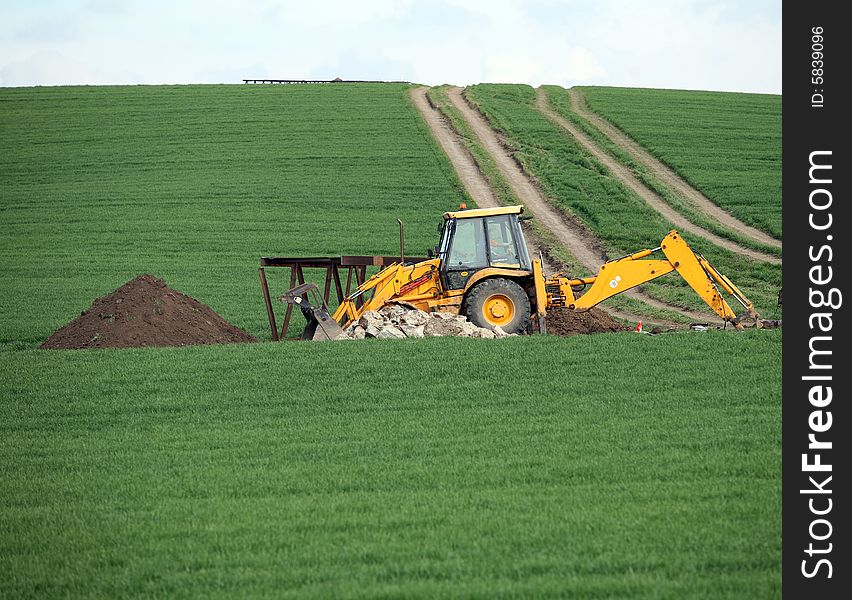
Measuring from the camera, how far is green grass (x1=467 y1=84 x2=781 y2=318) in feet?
98.4

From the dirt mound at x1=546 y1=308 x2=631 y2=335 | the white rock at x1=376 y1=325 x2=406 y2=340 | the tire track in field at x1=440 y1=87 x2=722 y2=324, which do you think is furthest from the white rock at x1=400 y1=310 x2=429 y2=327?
the tire track in field at x1=440 y1=87 x2=722 y2=324

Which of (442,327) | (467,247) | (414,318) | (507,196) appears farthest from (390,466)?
(507,196)

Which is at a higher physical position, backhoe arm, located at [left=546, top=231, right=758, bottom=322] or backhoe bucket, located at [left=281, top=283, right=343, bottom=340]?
backhoe arm, located at [left=546, top=231, right=758, bottom=322]

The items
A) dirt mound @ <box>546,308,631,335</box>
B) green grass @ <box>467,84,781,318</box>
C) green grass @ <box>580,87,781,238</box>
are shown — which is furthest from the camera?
green grass @ <box>580,87,781,238</box>

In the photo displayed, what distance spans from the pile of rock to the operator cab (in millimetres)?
965

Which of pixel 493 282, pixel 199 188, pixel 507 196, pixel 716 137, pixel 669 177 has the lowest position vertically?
pixel 493 282

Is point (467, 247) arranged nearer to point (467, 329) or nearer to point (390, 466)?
point (467, 329)

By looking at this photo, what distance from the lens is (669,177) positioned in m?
45.9

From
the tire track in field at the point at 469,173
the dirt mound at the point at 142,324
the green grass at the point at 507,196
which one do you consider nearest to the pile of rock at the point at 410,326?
the dirt mound at the point at 142,324

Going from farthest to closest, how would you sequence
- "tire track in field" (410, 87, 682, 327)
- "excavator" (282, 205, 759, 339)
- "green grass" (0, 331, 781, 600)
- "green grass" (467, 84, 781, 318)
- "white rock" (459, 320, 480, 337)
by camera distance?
"green grass" (467, 84, 781, 318) < "tire track in field" (410, 87, 682, 327) < "excavator" (282, 205, 759, 339) < "white rock" (459, 320, 480, 337) < "green grass" (0, 331, 781, 600)

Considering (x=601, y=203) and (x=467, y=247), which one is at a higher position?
(x=601, y=203)

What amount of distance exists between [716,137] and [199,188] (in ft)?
88.6

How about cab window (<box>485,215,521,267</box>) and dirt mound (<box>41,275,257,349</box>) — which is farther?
dirt mound (<box>41,275,257,349</box>)

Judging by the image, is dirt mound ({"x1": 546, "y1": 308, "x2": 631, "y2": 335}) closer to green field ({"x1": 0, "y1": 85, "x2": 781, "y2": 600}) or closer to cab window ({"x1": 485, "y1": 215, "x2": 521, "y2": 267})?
cab window ({"x1": 485, "y1": 215, "x2": 521, "y2": 267})
